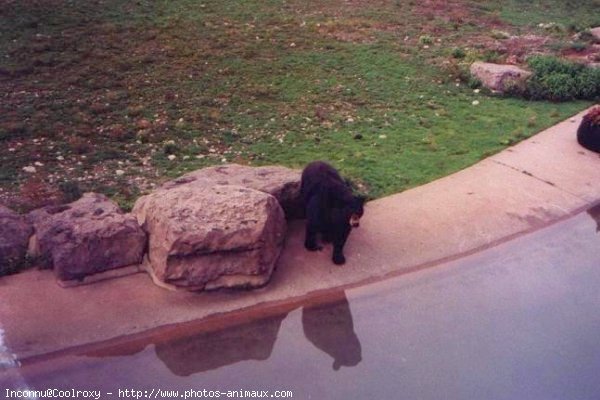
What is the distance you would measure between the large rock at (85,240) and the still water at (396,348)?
896mm

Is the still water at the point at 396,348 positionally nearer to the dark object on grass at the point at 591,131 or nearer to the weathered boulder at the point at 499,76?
the dark object on grass at the point at 591,131

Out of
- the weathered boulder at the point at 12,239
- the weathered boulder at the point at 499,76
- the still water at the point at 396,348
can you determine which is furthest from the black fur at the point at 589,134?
the weathered boulder at the point at 12,239

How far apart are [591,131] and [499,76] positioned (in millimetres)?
2352

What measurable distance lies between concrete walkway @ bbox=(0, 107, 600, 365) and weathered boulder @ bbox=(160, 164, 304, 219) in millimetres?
304

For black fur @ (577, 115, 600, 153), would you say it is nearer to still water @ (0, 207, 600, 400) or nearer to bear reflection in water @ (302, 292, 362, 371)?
still water @ (0, 207, 600, 400)

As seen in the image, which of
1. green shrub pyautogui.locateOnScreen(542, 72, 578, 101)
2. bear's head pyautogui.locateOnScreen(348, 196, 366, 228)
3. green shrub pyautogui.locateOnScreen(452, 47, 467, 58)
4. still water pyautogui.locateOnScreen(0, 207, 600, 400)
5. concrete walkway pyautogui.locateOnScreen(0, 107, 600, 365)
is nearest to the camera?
still water pyautogui.locateOnScreen(0, 207, 600, 400)

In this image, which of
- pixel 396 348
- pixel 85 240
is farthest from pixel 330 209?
pixel 85 240

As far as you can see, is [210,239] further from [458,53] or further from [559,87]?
[458,53]

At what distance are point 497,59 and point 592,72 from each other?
1.65 m

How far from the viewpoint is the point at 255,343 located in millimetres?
5688

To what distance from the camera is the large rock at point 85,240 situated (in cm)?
598

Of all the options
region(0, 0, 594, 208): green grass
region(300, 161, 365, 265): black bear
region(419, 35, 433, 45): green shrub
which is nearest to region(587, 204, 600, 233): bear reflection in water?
region(0, 0, 594, 208): green grass

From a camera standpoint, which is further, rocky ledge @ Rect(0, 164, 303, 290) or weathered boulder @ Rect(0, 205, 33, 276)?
weathered boulder @ Rect(0, 205, 33, 276)

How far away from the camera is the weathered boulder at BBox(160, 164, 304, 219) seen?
691 centimetres
